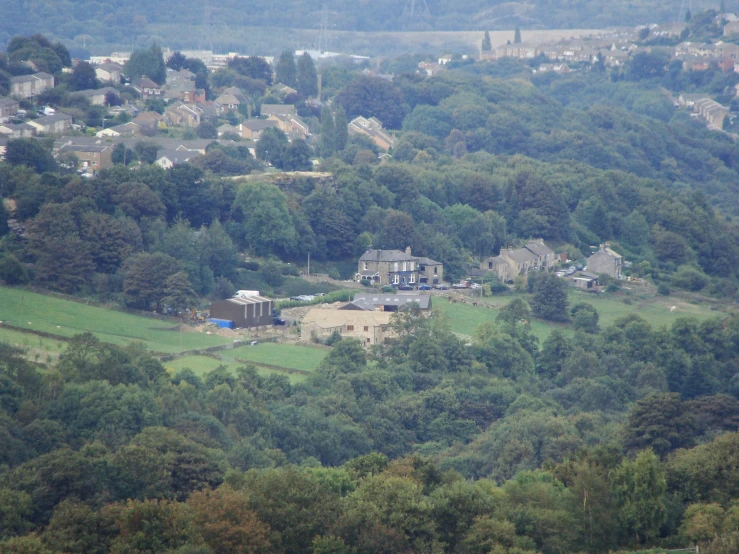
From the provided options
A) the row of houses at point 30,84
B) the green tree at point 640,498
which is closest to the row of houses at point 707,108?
the row of houses at point 30,84

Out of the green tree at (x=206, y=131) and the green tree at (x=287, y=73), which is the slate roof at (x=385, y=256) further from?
the green tree at (x=287, y=73)

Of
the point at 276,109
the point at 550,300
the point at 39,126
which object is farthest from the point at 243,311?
the point at 276,109

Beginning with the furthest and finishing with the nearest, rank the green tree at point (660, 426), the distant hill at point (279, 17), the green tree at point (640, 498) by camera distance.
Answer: the distant hill at point (279, 17) < the green tree at point (660, 426) < the green tree at point (640, 498)

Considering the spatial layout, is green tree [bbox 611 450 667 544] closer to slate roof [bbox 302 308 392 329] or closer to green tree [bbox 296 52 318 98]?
slate roof [bbox 302 308 392 329]

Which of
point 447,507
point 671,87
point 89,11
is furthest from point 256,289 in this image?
point 89,11

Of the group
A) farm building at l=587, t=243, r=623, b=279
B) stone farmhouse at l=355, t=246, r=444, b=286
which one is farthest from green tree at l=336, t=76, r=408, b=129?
stone farmhouse at l=355, t=246, r=444, b=286
